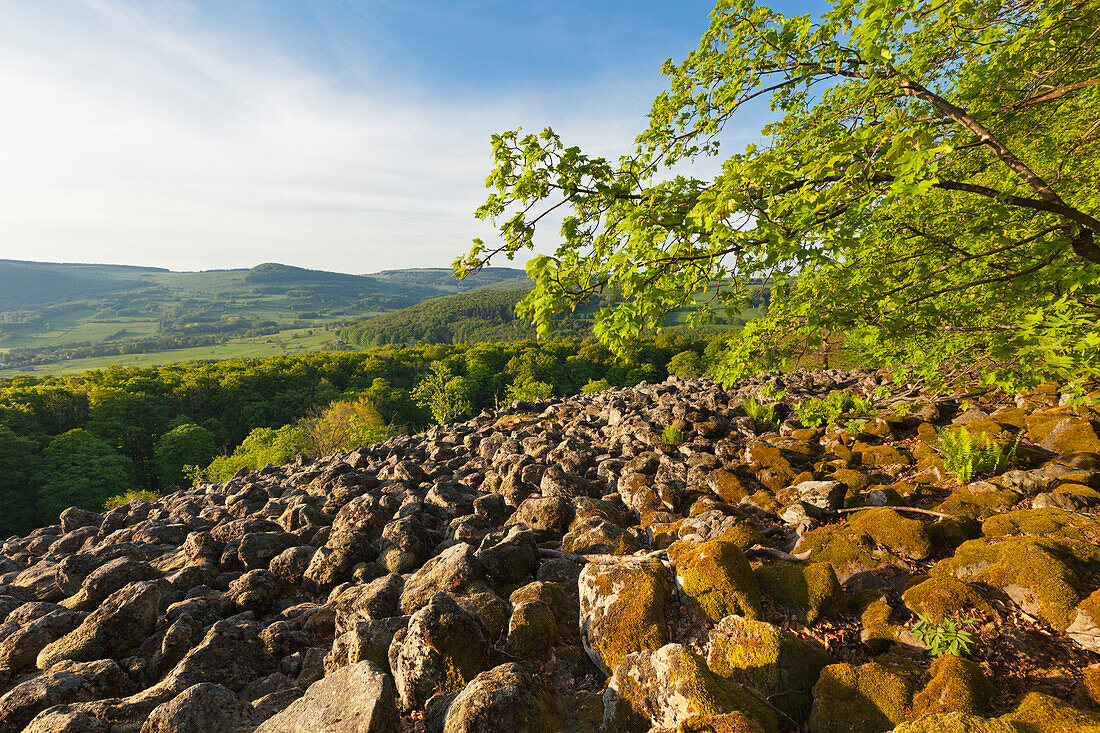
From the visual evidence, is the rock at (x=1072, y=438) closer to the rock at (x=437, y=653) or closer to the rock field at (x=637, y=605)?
the rock field at (x=637, y=605)

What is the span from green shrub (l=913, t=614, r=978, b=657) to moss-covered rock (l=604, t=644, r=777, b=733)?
6.01ft

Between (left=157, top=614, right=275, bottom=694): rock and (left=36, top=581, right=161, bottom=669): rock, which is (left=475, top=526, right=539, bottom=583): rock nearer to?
(left=157, top=614, right=275, bottom=694): rock

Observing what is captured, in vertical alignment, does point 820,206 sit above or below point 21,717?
above

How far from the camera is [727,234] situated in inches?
190

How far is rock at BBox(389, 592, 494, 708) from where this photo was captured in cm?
500

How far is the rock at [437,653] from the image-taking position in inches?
197

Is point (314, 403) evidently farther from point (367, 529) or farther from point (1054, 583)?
point (1054, 583)

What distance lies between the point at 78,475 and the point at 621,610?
77.5 metres

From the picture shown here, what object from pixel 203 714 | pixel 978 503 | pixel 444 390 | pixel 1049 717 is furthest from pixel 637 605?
pixel 444 390

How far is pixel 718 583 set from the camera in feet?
17.9

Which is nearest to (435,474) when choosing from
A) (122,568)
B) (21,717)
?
(122,568)

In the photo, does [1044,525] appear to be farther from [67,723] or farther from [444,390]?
[444,390]

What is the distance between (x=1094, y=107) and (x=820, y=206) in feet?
31.9

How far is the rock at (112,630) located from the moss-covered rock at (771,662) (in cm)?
888
